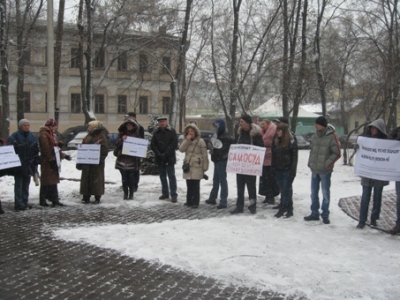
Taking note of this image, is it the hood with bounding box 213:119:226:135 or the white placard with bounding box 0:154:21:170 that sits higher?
the hood with bounding box 213:119:226:135

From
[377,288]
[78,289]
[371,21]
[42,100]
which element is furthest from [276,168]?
[42,100]

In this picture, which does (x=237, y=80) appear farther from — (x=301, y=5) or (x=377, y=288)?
(x=377, y=288)

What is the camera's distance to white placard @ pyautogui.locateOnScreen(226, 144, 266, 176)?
923 centimetres

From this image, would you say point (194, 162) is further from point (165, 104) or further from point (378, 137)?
point (165, 104)

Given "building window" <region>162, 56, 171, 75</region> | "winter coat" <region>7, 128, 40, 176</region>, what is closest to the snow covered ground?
"winter coat" <region>7, 128, 40, 176</region>

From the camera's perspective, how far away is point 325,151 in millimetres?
8453

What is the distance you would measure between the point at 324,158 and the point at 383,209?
248cm

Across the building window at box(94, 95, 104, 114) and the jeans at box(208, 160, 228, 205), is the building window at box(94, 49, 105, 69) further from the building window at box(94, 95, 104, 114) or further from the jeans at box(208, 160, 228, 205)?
the jeans at box(208, 160, 228, 205)

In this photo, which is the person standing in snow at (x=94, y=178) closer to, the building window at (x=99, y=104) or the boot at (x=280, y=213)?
the boot at (x=280, y=213)

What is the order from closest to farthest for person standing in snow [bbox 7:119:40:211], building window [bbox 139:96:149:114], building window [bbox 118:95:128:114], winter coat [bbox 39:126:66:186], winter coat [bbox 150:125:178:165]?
1. person standing in snow [bbox 7:119:40:211]
2. winter coat [bbox 39:126:66:186]
3. winter coat [bbox 150:125:178:165]
4. building window [bbox 118:95:128:114]
5. building window [bbox 139:96:149:114]

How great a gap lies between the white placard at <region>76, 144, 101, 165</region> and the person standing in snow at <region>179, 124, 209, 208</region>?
1.84 metres

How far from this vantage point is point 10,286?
528 cm

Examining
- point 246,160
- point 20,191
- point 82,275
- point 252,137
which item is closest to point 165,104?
point 20,191

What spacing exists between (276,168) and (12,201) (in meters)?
5.90
